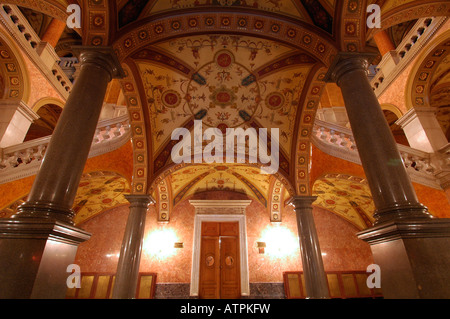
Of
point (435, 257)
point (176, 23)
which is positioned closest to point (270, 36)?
point (176, 23)

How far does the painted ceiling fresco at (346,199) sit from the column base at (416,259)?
6235 mm

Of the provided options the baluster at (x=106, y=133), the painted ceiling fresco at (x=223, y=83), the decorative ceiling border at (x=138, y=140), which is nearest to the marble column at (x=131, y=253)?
the decorative ceiling border at (x=138, y=140)

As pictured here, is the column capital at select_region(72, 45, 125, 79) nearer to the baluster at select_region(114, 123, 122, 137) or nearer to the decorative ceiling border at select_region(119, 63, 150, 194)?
the decorative ceiling border at select_region(119, 63, 150, 194)

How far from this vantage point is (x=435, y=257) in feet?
6.54

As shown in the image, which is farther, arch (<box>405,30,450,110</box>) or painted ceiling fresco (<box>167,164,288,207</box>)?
painted ceiling fresco (<box>167,164,288,207</box>)

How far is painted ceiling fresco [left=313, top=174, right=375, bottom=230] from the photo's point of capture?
844cm

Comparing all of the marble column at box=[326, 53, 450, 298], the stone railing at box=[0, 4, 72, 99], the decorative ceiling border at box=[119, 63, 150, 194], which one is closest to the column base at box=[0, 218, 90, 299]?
the marble column at box=[326, 53, 450, 298]

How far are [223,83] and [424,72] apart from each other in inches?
235

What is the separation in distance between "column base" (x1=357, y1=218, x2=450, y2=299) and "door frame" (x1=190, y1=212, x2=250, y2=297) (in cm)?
745

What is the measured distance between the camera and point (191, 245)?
31.2 feet

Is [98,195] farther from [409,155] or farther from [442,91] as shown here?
[442,91]

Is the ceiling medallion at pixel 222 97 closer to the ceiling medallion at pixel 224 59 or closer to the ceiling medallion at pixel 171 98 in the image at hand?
the ceiling medallion at pixel 224 59

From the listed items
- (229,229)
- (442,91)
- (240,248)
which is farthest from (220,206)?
(442,91)
